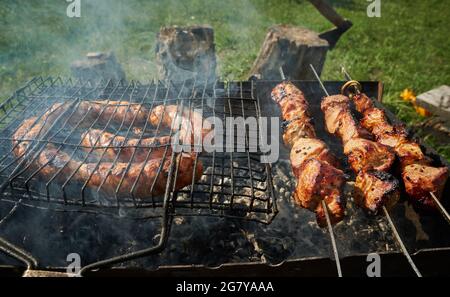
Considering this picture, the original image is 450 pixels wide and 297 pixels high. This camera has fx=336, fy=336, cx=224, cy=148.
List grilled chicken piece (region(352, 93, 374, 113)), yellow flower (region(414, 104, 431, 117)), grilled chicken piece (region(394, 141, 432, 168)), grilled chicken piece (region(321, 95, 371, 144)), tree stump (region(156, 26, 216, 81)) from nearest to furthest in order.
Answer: grilled chicken piece (region(394, 141, 432, 168)) → grilled chicken piece (region(321, 95, 371, 144)) → grilled chicken piece (region(352, 93, 374, 113)) → tree stump (region(156, 26, 216, 81)) → yellow flower (region(414, 104, 431, 117))

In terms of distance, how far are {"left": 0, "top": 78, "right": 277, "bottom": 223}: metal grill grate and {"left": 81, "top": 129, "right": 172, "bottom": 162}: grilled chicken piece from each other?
5 centimetres

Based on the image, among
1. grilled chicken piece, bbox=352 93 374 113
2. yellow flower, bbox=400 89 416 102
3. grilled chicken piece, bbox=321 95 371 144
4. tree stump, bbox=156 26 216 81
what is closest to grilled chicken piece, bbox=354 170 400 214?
grilled chicken piece, bbox=321 95 371 144

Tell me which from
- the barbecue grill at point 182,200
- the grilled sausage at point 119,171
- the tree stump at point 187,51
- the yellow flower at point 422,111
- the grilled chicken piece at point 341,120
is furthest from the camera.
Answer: the yellow flower at point 422,111

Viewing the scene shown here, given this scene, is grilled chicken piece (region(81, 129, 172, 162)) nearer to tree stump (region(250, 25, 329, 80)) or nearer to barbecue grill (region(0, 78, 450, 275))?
barbecue grill (region(0, 78, 450, 275))

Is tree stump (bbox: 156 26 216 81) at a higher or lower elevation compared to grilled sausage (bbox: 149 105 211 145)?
higher

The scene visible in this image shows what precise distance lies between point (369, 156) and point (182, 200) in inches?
73.9

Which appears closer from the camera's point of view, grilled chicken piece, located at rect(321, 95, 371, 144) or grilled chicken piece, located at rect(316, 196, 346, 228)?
grilled chicken piece, located at rect(316, 196, 346, 228)

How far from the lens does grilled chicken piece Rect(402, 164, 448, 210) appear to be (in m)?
2.79

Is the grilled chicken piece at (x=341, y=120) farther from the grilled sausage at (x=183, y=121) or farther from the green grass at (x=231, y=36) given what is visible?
the green grass at (x=231, y=36)

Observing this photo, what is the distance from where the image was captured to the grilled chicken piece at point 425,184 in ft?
9.14

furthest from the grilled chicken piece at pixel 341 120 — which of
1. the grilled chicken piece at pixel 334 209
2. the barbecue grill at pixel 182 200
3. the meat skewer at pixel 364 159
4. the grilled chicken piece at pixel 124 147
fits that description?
the grilled chicken piece at pixel 124 147

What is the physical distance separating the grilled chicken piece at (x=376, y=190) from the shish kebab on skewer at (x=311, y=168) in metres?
0.19

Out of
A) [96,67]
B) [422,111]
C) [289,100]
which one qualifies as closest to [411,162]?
[289,100]

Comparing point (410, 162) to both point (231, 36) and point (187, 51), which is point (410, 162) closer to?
point (187, 51)
